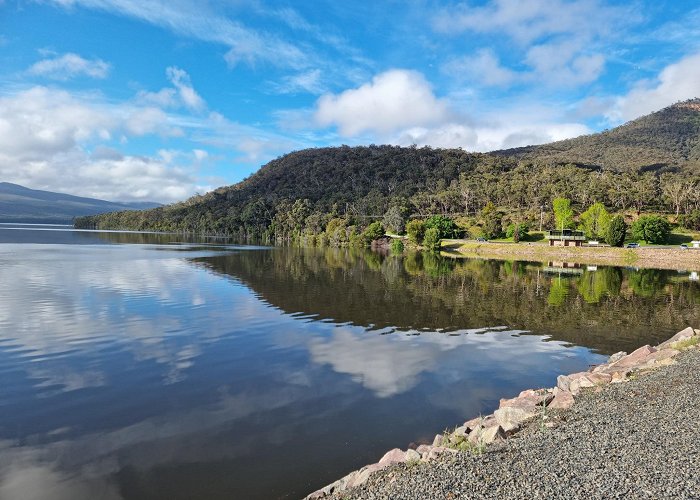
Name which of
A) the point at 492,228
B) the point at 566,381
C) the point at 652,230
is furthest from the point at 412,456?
the point at 492,228

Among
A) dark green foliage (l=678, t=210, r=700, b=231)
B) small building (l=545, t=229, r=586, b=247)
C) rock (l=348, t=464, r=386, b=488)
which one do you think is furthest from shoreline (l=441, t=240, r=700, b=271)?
rock (l=348, t=464, r=386, b=488)

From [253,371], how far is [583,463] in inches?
569

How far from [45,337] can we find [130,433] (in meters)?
15.2

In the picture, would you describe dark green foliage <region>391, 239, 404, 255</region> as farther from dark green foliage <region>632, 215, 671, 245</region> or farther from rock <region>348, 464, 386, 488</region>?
rock <region>348, 464, 386, 488</region>

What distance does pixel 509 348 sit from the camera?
25422 millimetres

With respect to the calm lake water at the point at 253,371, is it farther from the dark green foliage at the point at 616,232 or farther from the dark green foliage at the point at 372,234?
the dark green foliage at the point at 372,234

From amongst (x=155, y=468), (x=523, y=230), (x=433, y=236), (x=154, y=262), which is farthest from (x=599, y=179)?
(x=155, y=468)

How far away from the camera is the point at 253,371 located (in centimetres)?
2047

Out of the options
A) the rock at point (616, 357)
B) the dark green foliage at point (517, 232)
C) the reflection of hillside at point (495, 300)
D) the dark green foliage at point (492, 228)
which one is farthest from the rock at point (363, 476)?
the dark green foliage at point (492, 228)

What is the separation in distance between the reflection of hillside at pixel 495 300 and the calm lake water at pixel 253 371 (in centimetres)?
30

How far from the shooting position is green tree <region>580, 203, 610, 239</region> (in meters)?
113

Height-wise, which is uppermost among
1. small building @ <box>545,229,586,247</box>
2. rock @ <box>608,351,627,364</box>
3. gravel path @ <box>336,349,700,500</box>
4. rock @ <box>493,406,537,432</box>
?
small building @ <box>545,229,586,247</box>

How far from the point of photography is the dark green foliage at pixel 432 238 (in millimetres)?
123375

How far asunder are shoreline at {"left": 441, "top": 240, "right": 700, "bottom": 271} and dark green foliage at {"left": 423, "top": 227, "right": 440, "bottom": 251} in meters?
2.93
